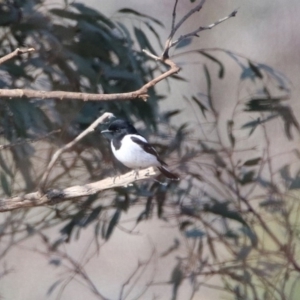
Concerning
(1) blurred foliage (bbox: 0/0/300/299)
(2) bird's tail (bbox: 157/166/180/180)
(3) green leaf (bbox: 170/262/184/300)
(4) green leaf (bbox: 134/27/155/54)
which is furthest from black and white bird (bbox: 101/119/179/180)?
(3) green leaf (bbox: 170/262/184/300)

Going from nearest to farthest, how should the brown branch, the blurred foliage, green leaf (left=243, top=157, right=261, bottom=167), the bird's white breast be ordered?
the brown branch
the bird's white breast
the blurred foliage
green leaf (left=243, top=157, right=261, bottom=167)

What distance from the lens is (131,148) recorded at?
6.21 feet

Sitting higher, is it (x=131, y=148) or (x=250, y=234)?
(x=131, y=148)

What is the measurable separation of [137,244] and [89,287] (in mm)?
187

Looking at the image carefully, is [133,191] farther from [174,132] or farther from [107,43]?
[107,43]

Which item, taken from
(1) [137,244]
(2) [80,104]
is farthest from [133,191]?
(2) [80,104]

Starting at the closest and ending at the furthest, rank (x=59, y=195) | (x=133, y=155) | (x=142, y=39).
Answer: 1. (x=59, y=195)
2. (x=133, y=155)
3. (x=142, y=39)

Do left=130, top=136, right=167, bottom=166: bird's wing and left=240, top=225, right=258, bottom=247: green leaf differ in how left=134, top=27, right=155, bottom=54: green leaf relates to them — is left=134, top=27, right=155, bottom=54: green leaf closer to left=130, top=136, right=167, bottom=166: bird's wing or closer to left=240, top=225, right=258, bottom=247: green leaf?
left=130, top=136, right=167, bottom=166: bird's wing

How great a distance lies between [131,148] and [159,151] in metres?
0.24

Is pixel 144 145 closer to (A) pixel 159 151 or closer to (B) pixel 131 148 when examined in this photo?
(B) pixel 131 148

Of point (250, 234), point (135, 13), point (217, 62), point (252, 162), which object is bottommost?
point (250, 234)

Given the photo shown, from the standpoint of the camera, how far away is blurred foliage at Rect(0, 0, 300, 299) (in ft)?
6.71

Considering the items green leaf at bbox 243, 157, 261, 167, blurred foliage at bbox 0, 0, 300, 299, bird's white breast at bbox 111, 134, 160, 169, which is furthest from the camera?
green leaf at bbox 243, 157, 261, 167

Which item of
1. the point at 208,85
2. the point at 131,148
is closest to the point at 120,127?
the point at 131,148
